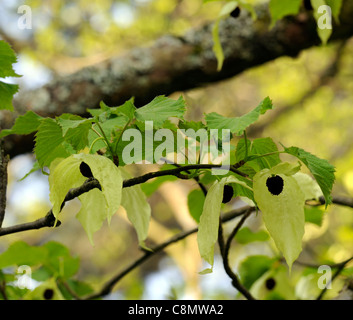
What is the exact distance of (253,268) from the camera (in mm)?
674

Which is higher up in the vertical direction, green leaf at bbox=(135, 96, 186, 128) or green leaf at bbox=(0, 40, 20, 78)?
green leaf at bbox=(0, 40, 20, 78)

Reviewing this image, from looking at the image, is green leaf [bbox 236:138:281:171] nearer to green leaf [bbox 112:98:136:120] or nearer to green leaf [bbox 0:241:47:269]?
green leaf [bbox 112:98:136:120]

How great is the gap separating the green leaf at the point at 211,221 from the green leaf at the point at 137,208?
0.09 meters

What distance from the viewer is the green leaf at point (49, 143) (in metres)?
0.38

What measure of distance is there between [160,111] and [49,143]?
0.32ft

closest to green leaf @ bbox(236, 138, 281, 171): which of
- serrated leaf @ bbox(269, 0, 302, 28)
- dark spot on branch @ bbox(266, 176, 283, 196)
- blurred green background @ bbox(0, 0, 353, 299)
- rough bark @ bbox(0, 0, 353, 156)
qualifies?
dark spot on branch @ bbox(266, 176, 283, 196)

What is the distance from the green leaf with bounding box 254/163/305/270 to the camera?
13.4 inches

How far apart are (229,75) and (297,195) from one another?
671 mm

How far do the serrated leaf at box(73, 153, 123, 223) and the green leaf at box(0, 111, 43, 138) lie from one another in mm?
82

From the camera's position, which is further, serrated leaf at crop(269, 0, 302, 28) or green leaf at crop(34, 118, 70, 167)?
serrated leaf at crop(269, 0, 302, 28)

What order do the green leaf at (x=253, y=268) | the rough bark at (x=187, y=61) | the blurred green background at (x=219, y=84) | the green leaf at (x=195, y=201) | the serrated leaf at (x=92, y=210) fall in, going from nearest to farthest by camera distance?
the serrated leaf at (x=92, y=210) → the green leaf at (x=195, y=201) → the green leaf at (x=253, y=268) → the rough bark at (x=187, y=61) → the blurred green background at (x=219, y=84)

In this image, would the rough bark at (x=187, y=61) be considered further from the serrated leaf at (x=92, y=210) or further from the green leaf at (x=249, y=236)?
the serrated leaf at (x=92, y=210)

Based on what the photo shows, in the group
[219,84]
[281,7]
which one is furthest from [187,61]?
[219,84]

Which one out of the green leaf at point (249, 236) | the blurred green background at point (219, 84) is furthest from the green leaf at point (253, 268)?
the blurred green background at point (219, 84)
